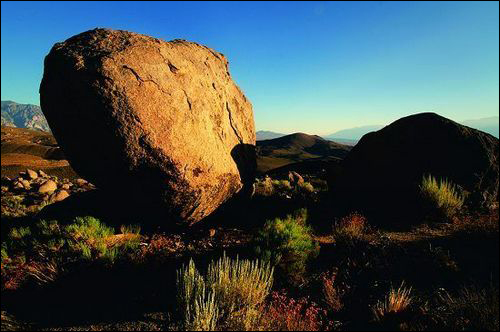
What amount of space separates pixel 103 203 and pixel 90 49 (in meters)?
4.92

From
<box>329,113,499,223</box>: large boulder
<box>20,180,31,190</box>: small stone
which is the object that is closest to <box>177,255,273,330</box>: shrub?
<box>329,113,499,223</box>: large boulder

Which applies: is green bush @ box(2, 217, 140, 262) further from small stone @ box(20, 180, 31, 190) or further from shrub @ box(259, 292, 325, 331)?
small stone @ box(20, 180, 31, 190)

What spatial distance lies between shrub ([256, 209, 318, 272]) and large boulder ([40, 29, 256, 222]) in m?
2.07

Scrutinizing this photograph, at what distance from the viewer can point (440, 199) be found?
355 inches

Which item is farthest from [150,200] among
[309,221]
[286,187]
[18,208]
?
[18,208]

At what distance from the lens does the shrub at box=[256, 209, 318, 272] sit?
643 centimetres

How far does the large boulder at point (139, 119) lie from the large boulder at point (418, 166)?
204 inches

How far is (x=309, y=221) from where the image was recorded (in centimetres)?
998

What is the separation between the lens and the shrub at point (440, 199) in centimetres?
902

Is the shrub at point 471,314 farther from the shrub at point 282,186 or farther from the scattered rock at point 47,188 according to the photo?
the scattered rock at point 47,188

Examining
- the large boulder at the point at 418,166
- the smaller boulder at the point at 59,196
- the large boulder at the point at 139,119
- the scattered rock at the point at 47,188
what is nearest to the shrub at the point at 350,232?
the large boulder at the point at 418,166

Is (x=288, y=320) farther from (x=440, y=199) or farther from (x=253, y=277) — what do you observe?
(x=440, y=199)

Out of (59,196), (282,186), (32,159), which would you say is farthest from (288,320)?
(32,159)

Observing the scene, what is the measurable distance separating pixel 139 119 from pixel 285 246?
169 inches
